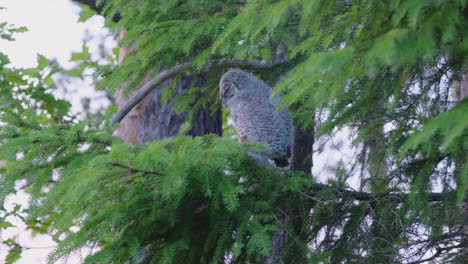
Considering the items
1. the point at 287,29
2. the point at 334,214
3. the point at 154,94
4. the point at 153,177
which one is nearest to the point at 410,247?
Result: the point at 334,214

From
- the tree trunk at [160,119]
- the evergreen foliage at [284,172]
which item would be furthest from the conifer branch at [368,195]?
the tree trunk at [160,119]

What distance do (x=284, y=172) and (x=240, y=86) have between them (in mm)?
771

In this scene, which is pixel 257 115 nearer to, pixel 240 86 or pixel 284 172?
pixel 240 86

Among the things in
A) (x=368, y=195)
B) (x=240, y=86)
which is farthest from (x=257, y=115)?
(x=368, y=195)

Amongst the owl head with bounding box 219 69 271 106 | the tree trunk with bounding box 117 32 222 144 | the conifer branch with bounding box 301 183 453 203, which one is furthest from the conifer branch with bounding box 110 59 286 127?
the conifer branch with bounding box 301 183 453 203

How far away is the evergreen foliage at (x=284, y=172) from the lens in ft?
6.74

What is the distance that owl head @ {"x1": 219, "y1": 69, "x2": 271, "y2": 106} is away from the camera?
12.3 ft

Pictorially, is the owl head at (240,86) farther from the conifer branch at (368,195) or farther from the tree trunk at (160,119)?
the tree trunk at (160,119)

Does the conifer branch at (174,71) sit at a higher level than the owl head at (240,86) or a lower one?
higher

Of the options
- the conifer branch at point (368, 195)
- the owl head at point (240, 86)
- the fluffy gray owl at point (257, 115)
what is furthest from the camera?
the owl head at point (240, 86)

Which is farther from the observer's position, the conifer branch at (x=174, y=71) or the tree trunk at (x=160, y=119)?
the tree trunk at (x=160, y=119)

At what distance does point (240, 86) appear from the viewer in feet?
12.4

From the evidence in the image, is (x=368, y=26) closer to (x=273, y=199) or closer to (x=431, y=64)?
(x=431, y=64)

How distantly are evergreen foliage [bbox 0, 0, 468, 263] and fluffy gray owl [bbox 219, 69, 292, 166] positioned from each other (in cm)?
23
